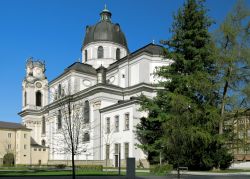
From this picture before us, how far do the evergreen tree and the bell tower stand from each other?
44.3 meters

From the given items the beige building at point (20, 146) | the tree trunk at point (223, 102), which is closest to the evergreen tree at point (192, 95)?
the tree trunk at point (223, 102)

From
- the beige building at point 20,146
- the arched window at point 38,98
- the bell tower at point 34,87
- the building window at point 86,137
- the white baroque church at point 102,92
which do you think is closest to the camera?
the white baroque church at point 102,92

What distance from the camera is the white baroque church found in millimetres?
49125

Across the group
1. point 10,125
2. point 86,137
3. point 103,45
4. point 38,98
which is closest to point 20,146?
point 10,125

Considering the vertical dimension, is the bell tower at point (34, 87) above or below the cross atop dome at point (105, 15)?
below

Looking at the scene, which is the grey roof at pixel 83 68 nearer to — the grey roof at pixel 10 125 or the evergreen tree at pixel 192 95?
the grey roof at pixel 10 125

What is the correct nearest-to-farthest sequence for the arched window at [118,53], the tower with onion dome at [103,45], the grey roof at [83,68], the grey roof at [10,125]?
1. the grey roof at [83,68]
2. the tower with onion dome at [103,45]
3. the arched window at [118,53]
4. the grey roof at [10,125]

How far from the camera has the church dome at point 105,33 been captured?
70800 mm

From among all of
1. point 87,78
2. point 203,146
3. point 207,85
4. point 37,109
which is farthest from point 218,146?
point 37,109

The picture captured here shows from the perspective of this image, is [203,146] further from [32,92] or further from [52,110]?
[32,92]

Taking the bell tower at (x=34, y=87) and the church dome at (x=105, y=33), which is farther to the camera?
the bell tower at (x=34, y=87)

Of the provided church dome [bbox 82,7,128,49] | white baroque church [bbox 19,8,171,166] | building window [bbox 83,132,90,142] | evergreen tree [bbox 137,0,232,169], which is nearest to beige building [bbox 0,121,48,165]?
white baroque church [bbox 19,8,171,166]

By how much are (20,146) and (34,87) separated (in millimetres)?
15721

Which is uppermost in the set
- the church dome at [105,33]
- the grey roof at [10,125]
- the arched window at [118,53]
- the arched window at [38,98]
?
the church dome at [105,33]
